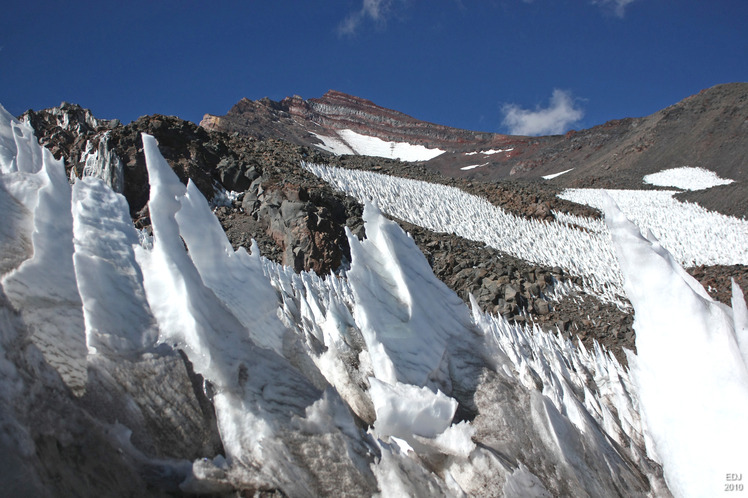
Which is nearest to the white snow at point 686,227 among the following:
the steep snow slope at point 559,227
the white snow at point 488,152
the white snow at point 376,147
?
the steep snow slope at point 559,227

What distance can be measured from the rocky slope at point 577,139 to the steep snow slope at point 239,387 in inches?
840

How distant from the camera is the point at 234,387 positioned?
2.24 meters

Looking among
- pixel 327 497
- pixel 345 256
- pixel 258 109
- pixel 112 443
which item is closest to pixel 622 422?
pixel 327 497

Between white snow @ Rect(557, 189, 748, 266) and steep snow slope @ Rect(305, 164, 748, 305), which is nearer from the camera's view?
steep snow slope @ Rect(305, 164, 748, 305)

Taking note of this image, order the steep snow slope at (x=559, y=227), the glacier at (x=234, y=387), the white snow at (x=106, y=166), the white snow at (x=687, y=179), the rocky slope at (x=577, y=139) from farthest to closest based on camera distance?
the rocky slope at (x=577, y=139) → the white snow at (x=687, y=179) → the steep snow slope at (x=559, y=227) → the white snow at (x=106, y=166) → the glacier at (x=234, y=387)

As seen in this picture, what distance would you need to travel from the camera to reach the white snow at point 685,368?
1871mm

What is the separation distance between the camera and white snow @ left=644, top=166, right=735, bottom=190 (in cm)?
3266

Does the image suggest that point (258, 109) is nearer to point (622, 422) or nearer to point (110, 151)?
point (110, 151)

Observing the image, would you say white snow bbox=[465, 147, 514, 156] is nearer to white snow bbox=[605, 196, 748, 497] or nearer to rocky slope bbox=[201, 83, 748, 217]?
rocky slope bbox=[201, 83, 748, 217]

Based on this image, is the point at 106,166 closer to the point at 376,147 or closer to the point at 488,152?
the point at 488,152

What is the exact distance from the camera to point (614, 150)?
5256cm

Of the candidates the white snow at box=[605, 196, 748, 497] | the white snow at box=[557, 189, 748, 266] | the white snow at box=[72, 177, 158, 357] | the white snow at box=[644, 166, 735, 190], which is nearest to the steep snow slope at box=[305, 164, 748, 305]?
the white snow at box=[557, 189, 748, 266]

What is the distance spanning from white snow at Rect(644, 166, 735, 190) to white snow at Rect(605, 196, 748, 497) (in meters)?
35.1

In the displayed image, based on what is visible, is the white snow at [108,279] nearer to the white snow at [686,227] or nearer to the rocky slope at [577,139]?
the white snow at [686,227]
